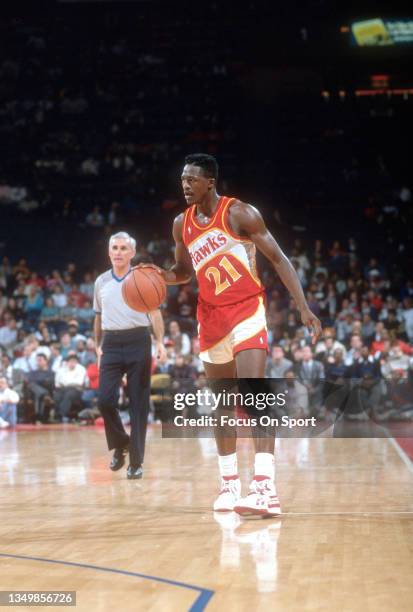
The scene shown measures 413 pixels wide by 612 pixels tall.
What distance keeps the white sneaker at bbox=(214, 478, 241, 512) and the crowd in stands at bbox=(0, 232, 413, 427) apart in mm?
7179

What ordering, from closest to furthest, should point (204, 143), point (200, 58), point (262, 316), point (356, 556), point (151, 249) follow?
point (356, 556), point (262, 316), point (151, 249), point (204, 143), point (200, 58)

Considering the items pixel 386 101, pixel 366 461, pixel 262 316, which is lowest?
pixel 366 461

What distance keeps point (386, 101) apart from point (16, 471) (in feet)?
69.1

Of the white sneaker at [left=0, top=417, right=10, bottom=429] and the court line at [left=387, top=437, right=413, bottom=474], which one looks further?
the white sneaker at [left=0, top=417, right=10, bottom=429]

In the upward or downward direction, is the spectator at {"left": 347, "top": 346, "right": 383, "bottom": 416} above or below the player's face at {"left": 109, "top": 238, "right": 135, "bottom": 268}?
below

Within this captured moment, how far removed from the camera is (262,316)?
5.41 meters

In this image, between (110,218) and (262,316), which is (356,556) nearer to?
(262,316)

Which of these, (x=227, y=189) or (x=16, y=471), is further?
(x=227, y=189)

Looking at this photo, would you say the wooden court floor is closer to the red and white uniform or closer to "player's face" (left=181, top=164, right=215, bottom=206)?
the red and white uniform

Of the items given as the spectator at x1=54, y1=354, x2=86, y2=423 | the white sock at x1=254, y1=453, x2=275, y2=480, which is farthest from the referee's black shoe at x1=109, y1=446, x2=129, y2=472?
the spectator at x1=54, y1=354, x2=86, y2=423

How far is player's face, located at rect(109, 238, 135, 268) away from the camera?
7.24 meters

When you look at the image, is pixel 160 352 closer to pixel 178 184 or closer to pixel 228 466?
pixel 228 466

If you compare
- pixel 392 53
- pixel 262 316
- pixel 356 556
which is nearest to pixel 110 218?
pixel 392 53

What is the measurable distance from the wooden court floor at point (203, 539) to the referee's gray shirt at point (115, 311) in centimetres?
118
